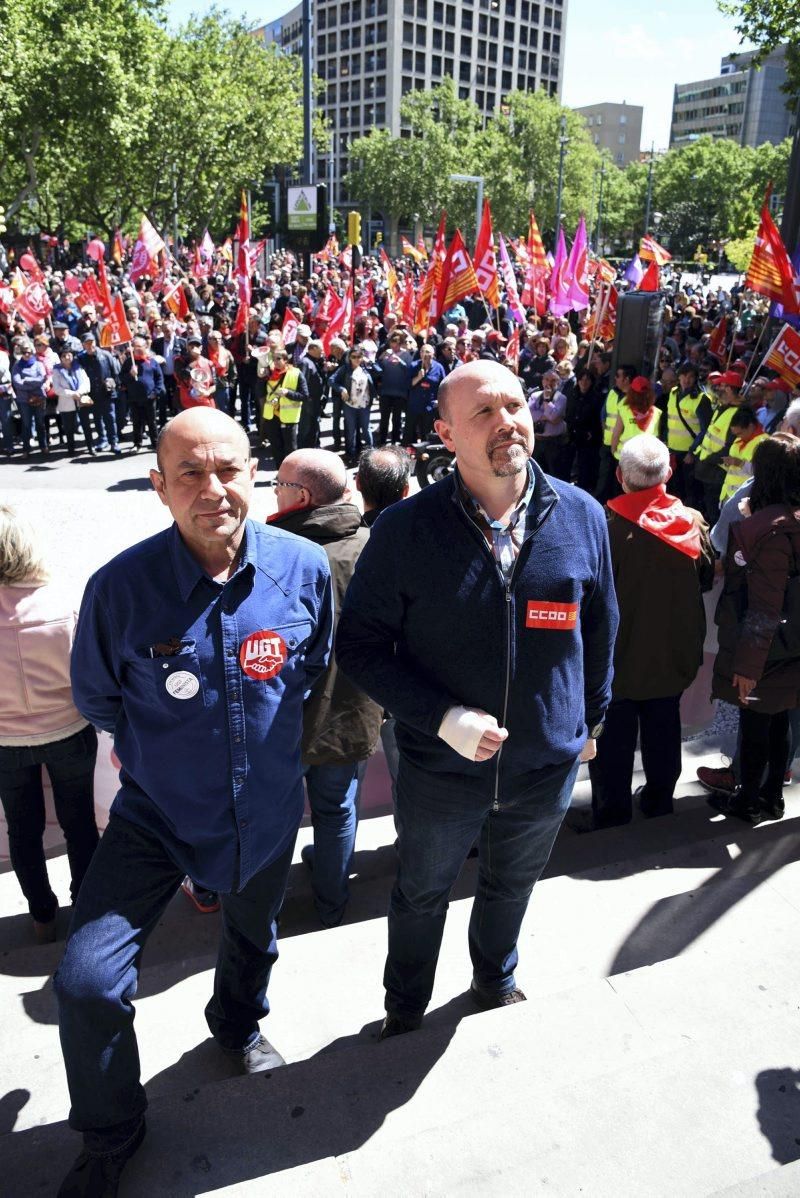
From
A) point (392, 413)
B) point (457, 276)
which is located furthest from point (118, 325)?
point (457, 276)

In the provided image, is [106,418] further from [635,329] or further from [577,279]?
[577,279]

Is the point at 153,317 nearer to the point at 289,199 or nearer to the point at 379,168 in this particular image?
the point at 289,199

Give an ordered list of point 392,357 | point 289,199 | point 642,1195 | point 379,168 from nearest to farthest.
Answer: point 642,1195, point 392,357, point 289,199, point 379,168

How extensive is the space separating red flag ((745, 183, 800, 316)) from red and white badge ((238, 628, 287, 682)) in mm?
9233

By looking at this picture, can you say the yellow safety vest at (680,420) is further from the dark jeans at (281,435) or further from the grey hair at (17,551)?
the grey hair at (17,551)

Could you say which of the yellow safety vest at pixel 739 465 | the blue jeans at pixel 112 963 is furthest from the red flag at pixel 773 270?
the blue jeans at pixel 112 963

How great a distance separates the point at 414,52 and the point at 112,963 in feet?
385

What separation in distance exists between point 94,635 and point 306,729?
38.5 inches

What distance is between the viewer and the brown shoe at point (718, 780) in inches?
174

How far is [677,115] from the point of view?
170125 mm

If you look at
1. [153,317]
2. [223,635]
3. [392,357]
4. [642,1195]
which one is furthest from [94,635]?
[153,317]

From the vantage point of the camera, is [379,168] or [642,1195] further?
[379,168]

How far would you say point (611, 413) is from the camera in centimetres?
1083

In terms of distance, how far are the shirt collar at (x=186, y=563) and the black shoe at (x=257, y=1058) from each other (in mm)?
1418
